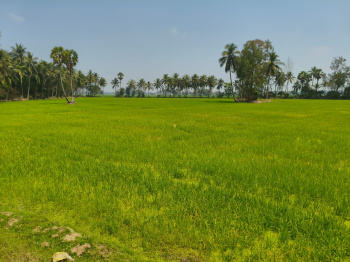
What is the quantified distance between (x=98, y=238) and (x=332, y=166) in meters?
7.00

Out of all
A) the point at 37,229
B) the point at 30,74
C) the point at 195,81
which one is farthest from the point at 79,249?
the point at 195,81

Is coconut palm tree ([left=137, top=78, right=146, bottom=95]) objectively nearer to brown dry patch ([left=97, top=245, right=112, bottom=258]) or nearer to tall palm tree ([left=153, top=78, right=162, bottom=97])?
tall palm tree ([left=153, top=78, right=162, bottom=97])

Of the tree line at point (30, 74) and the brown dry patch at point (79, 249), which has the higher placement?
the tree line at point (30, 74)

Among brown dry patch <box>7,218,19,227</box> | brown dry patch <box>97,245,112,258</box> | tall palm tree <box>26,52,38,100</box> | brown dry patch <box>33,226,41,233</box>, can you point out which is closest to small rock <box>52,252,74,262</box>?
brown dry patch <box>97,245,112,258</box>

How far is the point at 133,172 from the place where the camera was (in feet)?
18.9

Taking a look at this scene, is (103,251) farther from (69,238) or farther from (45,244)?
(45,244)

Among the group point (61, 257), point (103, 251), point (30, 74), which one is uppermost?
point (30, 74)

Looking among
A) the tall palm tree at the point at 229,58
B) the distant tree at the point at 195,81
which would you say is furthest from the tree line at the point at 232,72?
the distant tree at the point at 195,81

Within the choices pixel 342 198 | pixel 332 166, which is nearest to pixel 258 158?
pixel 332 166

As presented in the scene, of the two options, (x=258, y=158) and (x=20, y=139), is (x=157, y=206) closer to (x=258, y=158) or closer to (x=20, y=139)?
(x=258, y=158)

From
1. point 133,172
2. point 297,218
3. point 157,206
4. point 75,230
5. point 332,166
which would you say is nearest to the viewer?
point 75,230

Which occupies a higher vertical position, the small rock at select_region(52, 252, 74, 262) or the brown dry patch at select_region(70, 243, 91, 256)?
the small rock at select_region(52, 252, 74, 262)

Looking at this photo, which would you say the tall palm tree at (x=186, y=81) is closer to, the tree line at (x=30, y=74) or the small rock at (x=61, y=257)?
the tree line at (x=30, y=74)

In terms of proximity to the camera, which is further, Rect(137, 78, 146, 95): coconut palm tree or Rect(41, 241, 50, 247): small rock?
Rect(137, 78, 146, 95): coconut palm tree
